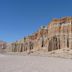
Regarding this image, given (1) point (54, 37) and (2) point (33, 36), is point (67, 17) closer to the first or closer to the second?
(1) point (54, 37)

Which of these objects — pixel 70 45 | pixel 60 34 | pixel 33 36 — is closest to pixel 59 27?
pixel 60 34

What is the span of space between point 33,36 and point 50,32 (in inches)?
1705

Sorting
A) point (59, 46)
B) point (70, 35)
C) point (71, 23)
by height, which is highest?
point (71, 23)

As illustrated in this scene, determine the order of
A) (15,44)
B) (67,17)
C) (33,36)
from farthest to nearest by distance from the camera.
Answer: (15,44)
(33,36)
(67,17)

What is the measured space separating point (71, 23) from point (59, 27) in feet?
23.7

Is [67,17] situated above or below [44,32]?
above

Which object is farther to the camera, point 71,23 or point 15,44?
point 15,44

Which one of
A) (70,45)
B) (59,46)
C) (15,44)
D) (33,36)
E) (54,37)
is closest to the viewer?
(70,45)

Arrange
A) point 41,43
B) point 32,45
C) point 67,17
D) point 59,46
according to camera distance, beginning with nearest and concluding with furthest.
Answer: point 59,46
point 67,17
point 41,43
point 32,45

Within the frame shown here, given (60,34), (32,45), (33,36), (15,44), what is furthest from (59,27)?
(15,44)

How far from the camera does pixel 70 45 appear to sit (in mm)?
77562

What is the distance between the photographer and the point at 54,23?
102 meters

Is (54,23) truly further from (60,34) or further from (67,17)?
(60,34)

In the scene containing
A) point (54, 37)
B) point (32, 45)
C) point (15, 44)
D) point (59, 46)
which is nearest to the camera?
point (59, 46)
